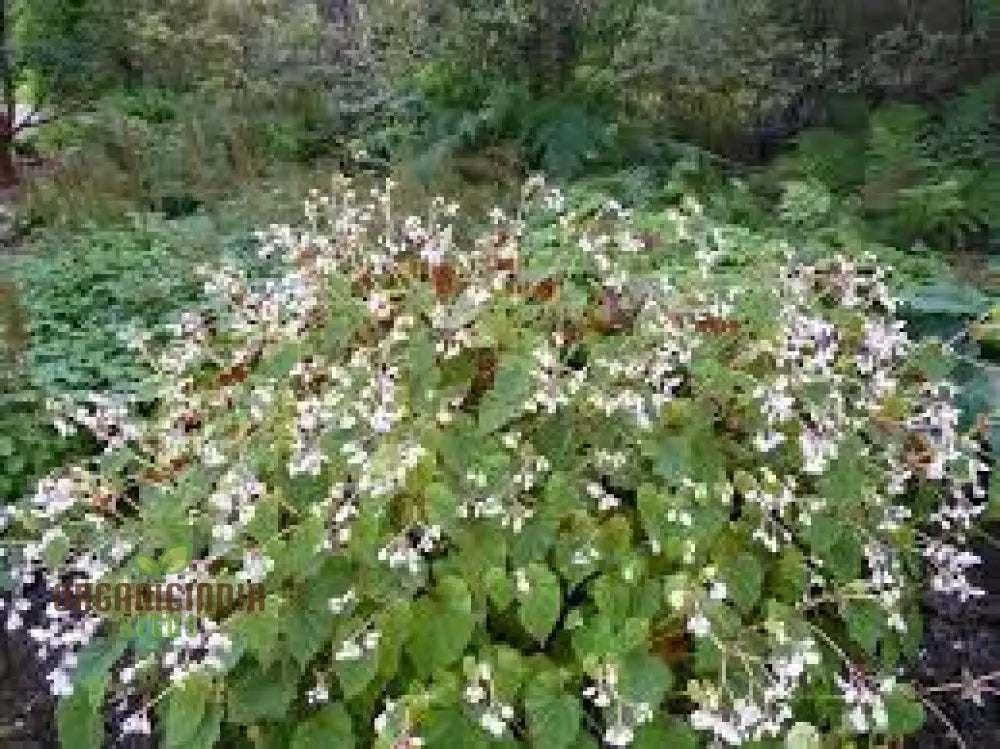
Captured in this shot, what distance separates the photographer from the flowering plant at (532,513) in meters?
2.20

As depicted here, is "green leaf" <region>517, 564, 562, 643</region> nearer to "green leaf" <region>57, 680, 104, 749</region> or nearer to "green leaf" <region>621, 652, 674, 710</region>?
"green leaf" <region>621, 652, 674, 710</region>

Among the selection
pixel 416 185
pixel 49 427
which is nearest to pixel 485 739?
pixel 49 427

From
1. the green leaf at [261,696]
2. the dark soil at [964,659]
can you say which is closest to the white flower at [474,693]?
the green leaf at [261,696]

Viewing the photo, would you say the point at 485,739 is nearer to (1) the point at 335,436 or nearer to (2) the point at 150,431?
(1) the point at 335,436

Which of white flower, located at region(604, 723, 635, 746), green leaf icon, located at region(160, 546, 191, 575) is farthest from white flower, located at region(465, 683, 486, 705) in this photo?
green leaf icon, located at region(160, 546, 191, 575)

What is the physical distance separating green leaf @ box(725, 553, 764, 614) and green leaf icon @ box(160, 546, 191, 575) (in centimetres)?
98

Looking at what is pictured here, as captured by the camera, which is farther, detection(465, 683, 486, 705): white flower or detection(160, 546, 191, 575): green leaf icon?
detection(160, 546, 191, 575): green leaf icon

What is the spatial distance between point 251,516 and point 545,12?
4.92 m

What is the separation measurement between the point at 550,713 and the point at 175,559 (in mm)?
725

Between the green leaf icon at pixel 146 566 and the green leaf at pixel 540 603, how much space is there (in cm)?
68

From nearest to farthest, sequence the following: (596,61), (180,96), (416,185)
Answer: (416,185)
(596,61)
(180,96)

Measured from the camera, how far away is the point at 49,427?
379cm

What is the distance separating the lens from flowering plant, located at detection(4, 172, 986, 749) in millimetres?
2203

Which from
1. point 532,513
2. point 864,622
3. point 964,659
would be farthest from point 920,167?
point 532,513
